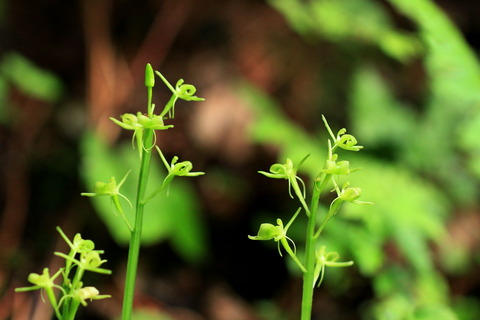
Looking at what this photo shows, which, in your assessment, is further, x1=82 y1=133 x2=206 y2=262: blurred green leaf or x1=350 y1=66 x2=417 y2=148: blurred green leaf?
x1=350 y1=66 x2=417 y2=148: blurred green leaf

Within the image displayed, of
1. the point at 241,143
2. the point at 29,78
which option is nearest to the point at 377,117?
the point at 241,143

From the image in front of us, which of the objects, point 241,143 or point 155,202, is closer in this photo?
point 155,202

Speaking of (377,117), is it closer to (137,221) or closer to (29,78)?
(29,78)

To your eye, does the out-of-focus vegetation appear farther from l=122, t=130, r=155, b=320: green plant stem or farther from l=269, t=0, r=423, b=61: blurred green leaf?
l=122, t=130, r=155, b=320: green plant stem

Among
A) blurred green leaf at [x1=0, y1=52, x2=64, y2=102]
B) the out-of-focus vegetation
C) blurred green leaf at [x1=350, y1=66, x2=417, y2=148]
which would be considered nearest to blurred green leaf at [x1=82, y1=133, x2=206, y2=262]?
the out-of-focus vegetation

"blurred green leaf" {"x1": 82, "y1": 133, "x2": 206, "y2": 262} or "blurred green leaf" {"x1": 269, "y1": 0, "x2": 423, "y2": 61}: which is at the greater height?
"blurred green leaf" {"x1": 269, "y1": 0, "x2": 423, "y2": 61}

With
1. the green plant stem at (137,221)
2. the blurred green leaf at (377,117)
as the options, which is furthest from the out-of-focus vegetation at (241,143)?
the green plant stem at (137,221)

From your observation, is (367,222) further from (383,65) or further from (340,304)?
(383,65)
